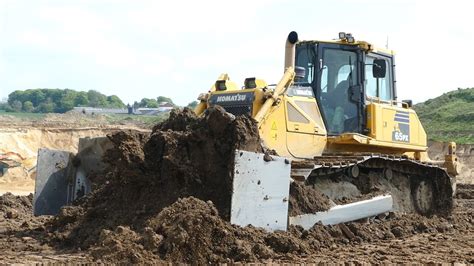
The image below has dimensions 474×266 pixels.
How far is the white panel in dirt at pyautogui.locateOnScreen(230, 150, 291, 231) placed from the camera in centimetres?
783

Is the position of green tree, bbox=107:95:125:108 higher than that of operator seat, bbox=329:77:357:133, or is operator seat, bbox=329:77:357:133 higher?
green tree, bbox=107:95:125:108

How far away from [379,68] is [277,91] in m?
1.97

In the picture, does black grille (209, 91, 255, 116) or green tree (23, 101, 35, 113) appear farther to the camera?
green tree (23, 101, 35, 113)

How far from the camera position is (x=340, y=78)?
11.3 metres

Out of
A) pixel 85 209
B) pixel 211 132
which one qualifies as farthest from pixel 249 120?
pixel 85 209

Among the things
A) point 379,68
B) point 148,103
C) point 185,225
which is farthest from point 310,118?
point 148,103

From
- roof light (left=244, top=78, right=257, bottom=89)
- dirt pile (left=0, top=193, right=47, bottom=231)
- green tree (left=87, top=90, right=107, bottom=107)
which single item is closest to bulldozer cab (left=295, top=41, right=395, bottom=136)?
roof light (left=244, top=78, right=257, bottom=89)

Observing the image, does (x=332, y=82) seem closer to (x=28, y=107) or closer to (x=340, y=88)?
(x=340, y=88)

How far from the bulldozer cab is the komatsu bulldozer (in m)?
0.01

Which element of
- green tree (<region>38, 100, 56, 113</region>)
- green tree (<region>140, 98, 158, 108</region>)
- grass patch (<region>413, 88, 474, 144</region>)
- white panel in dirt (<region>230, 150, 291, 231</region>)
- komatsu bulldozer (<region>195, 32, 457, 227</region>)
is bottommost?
white panel in dirt (<region>230, 150, 291, 231</region>)

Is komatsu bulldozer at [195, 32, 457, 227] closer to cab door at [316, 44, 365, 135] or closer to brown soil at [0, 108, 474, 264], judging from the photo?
cab door at [316, 44, 365, 135]

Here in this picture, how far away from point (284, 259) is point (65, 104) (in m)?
68.3

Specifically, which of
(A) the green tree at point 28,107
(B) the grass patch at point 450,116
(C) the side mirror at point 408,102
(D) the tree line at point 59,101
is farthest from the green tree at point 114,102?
(C) the side mirror at point 408,102

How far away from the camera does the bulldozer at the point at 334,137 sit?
10.2 meters
